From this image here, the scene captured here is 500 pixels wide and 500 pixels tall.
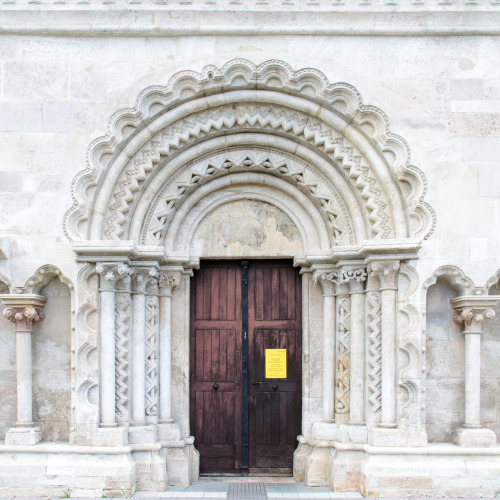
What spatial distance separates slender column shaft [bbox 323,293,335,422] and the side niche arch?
684mm

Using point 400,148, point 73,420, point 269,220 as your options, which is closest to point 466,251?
point 400,148

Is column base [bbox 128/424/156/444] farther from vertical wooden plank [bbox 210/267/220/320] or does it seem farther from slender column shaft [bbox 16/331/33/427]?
vertical wooden plank [bbox 210/267/220/320]

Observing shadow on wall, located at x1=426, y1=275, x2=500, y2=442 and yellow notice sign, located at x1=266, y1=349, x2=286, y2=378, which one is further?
yellow notice sign, located at x1=266, y1=349, x2=286, y2=378

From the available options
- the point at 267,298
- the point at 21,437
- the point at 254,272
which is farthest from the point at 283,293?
the point at 21,437

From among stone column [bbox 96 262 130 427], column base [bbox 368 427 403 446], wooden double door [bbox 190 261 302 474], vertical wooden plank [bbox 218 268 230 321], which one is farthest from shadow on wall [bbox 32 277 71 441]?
column base [bbox 368 427 403 446]

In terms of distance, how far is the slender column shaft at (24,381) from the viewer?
635cm

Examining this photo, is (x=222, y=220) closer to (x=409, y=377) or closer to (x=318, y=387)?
(x=318, y=387)

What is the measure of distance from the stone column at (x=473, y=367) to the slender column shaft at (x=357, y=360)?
0.97 m

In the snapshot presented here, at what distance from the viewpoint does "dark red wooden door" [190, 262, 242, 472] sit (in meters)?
7.20

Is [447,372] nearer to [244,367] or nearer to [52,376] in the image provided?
[244,367]

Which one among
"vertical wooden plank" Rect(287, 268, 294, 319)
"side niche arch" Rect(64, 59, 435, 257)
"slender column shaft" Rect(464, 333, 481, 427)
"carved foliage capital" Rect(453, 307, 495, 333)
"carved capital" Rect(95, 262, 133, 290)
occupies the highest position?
"side niche arch" Rect(64, 59, 435, 257)

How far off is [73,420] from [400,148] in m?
4.22

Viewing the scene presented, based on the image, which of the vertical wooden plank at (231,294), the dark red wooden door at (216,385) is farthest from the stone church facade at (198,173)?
the vertical wooden plank at (231,294)

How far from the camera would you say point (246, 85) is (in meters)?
6.54
